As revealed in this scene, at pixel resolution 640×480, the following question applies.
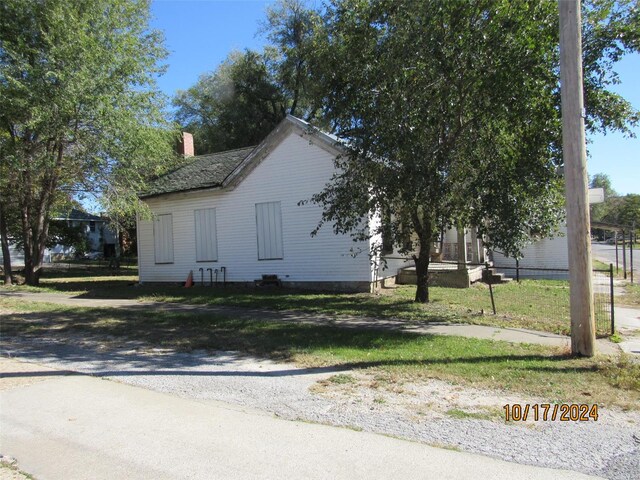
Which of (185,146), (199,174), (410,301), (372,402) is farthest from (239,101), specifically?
(372,402)

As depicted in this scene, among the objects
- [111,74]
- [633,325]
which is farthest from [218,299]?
[633,325]

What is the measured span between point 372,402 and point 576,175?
4.48 meters

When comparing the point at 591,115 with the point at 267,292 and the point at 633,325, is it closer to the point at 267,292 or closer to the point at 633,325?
the point at 633,325

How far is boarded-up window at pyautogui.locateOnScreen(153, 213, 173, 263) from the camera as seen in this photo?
20.2m

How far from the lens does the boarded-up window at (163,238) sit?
20.2 meters

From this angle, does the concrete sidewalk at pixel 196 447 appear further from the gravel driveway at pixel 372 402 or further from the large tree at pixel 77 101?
the large tree at pixel 77 101

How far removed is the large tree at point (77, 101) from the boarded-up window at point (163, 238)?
1.86 m

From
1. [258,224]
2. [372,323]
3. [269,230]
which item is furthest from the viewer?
[258,224]

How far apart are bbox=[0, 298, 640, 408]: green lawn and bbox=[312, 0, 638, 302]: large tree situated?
10.7 feet

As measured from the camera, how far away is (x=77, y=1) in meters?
18.2

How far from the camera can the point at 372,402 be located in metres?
5.62

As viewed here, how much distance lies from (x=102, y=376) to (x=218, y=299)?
7860mm
